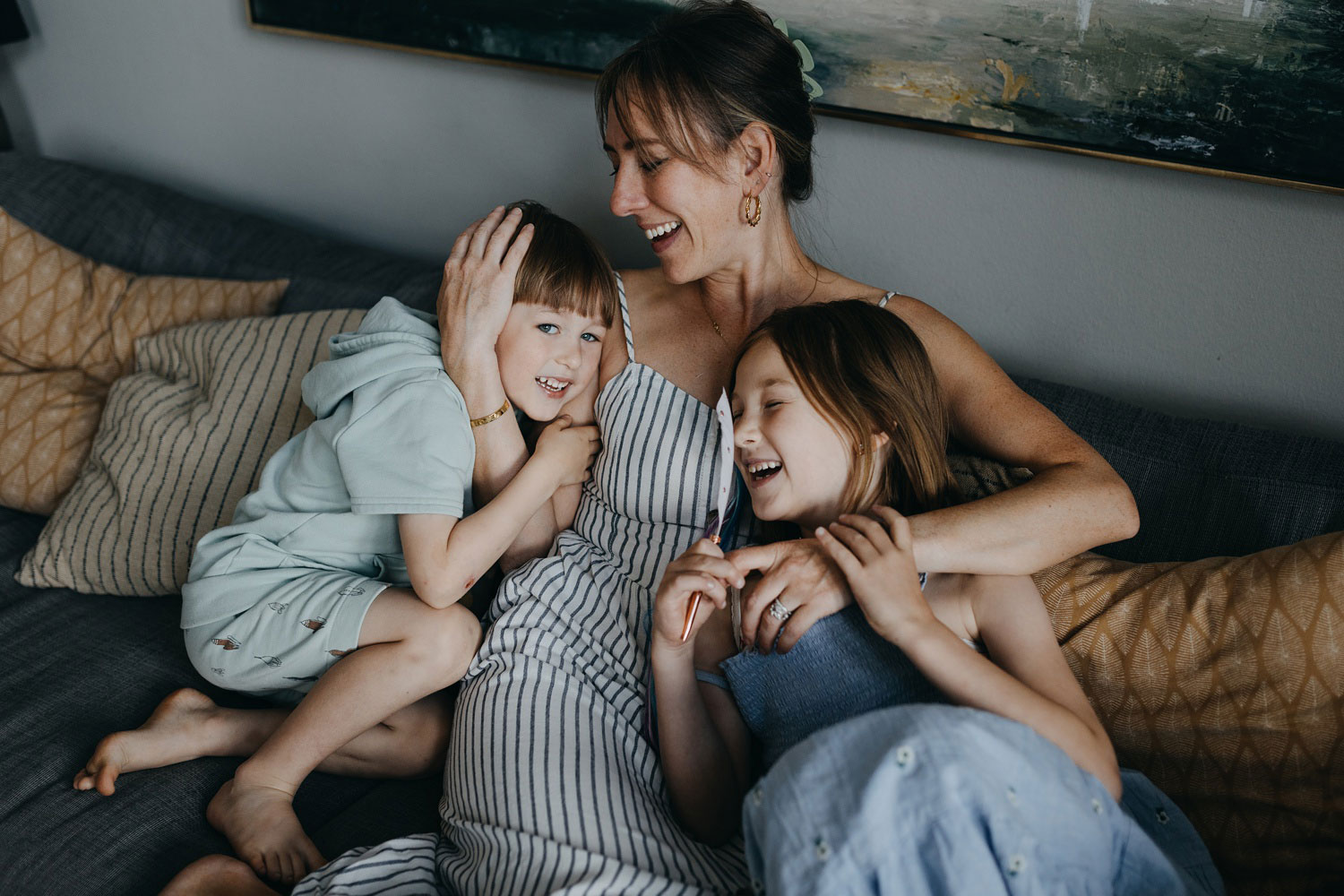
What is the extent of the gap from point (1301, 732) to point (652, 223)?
1.03 metres

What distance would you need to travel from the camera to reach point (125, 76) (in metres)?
2.64

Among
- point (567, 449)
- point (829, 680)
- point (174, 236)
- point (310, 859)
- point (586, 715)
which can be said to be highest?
point (174, 236)

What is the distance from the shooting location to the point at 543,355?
4.77 ft

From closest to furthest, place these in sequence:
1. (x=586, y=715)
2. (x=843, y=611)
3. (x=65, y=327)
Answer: (x=843, y=611), (x=586, y=715), (x=65, y=327)

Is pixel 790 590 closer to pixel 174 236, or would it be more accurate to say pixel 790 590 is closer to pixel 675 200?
pixel 675 200

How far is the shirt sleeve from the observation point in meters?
1.31

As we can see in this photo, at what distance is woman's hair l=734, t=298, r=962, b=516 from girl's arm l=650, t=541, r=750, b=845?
24 centimetres

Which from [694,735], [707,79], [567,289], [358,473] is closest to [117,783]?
[358,473]

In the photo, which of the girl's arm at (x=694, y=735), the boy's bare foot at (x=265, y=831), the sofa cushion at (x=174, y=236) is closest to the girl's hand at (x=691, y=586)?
the girl's arm at (x=694, y=735)

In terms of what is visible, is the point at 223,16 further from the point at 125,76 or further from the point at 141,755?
the point at 141,755

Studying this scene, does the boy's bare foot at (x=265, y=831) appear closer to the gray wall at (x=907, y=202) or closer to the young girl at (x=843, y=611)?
the young girl at (x=843, y=611)

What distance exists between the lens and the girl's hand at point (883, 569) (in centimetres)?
103

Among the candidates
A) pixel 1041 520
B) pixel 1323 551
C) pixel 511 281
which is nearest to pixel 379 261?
pixel 511 281

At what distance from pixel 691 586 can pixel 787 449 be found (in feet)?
0.70
